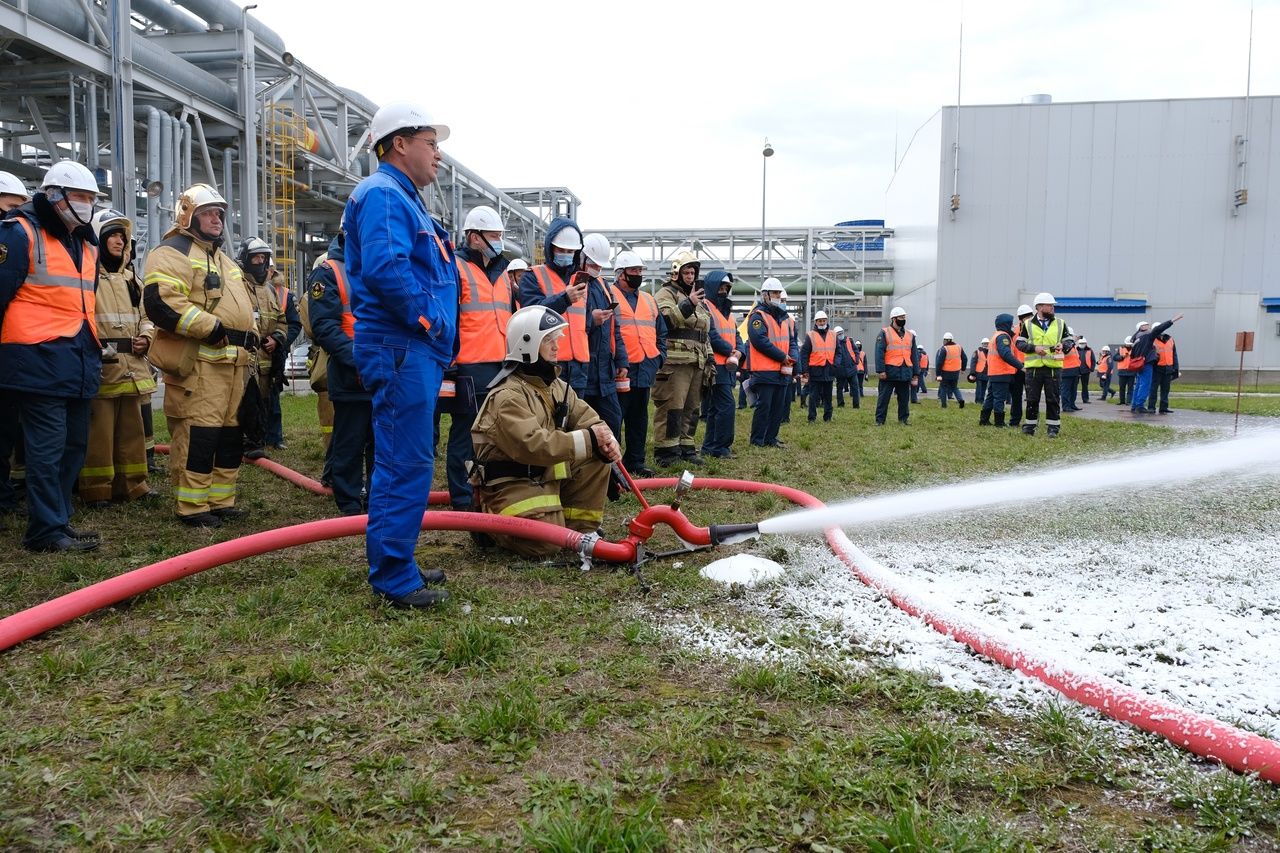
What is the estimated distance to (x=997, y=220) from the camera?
31.3 metres

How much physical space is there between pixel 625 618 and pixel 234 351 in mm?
3836

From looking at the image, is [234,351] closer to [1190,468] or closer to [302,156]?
[1190,468]

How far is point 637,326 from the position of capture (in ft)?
27.5

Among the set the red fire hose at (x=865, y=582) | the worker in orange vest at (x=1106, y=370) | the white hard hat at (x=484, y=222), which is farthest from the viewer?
the worker in orange vest at (x=1106, y=370)

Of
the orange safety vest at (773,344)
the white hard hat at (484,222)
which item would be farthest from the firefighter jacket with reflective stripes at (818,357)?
the white hard hat at (484,222)

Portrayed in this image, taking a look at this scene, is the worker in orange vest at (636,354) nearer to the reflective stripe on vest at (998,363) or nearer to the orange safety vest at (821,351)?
the orange safety vest at (821,351)

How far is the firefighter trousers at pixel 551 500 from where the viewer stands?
505cm

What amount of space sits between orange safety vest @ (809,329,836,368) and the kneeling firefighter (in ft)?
36.3

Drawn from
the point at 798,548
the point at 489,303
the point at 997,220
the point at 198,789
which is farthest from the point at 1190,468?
the point at 997,220

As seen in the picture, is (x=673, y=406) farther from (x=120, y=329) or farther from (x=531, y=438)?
(x=120, y=329)

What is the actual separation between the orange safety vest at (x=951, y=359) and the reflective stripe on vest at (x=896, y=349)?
6.46m

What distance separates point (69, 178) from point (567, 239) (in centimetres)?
343

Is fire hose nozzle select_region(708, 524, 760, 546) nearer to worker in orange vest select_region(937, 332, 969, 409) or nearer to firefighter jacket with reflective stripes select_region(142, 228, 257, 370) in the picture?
firefighter jacket with reflective stripes select_region(142, 228, 257, 370)

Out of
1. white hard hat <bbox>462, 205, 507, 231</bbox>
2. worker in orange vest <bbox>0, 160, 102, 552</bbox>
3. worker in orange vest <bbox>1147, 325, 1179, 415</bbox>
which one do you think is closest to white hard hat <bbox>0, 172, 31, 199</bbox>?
worker in orange vest <bbox>0, 160, 102, 552</bbox>
